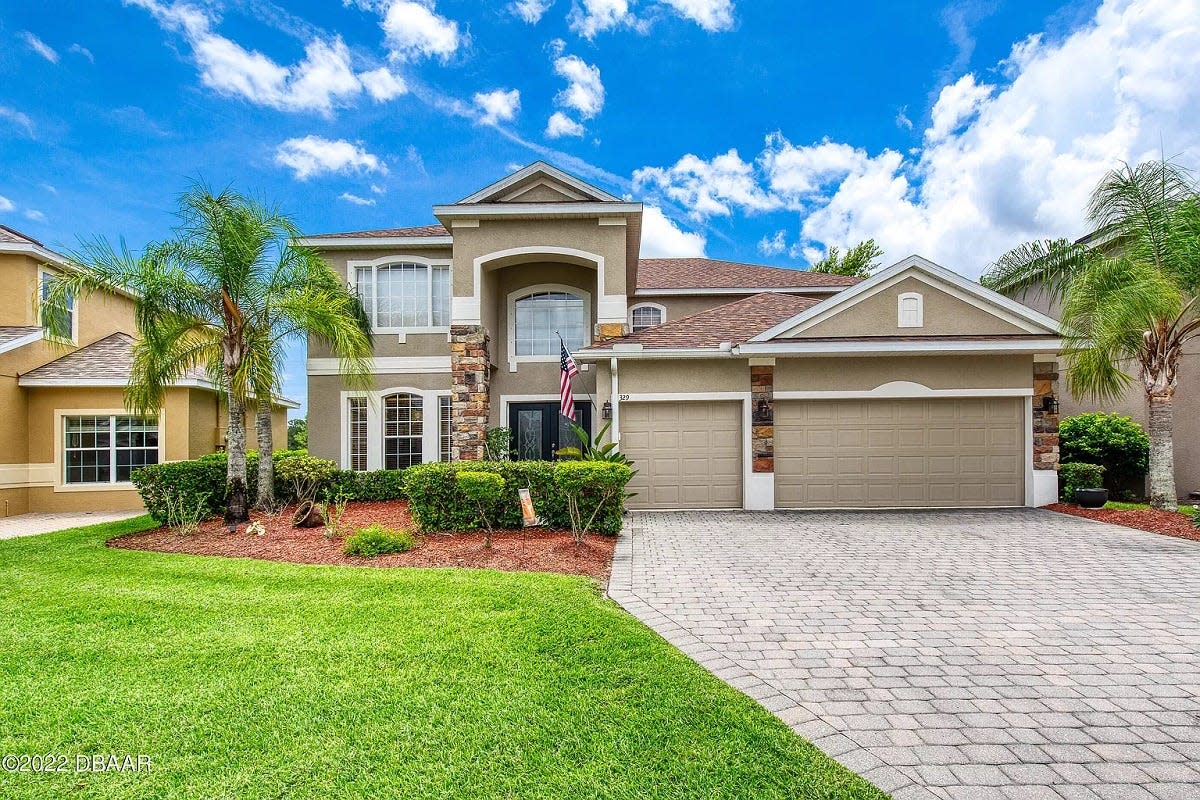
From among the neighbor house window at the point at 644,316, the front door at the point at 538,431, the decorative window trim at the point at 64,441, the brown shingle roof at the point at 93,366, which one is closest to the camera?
the brown shingle roof at the point at 93,366

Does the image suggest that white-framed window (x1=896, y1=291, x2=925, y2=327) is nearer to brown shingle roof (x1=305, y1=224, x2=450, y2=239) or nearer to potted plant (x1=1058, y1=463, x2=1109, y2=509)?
potted plant (x1=1058, y1=463, x2=1109, y2=509)

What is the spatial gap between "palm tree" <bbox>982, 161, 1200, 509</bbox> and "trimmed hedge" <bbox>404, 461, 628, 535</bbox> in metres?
9.63

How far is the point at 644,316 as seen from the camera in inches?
703

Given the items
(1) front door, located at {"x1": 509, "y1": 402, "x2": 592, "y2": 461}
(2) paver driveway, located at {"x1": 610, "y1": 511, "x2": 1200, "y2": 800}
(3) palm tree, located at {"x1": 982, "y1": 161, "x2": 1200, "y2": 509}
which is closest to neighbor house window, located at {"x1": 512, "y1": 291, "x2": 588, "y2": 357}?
(1) front door, located at {"x1": 509, "y1": 402, "x2": 592, "y2": 461}

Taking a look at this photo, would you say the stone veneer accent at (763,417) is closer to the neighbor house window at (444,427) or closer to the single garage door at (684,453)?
the single garage door at (684,453)

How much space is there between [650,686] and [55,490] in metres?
16.5

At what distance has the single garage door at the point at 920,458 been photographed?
10945 millimetres

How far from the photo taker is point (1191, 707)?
3.32 meters

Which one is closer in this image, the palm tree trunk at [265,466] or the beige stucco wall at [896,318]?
the palm tree trunk at [265,466]

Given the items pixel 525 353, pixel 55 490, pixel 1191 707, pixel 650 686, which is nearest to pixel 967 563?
pixel 1191 707

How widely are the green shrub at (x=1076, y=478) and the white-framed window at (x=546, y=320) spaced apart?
11100mm

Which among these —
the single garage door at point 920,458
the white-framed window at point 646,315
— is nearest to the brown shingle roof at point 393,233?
the white-framed window at point 646,315

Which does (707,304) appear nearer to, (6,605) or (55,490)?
(6,605)

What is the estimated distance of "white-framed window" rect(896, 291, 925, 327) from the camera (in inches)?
430
